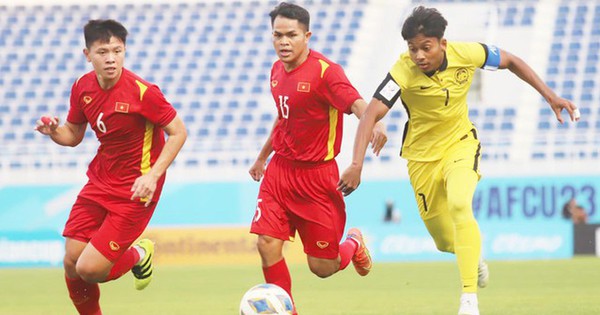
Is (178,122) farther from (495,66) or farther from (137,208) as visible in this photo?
(495,66)

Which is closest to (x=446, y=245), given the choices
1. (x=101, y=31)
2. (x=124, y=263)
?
(x=124, y=263)

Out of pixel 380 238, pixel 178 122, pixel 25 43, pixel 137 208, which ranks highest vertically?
pixel 25 43

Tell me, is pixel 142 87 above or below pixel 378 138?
above

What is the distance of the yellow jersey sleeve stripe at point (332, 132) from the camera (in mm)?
8273

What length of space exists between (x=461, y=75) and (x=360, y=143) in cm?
130

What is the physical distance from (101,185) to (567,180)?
14.1 meters

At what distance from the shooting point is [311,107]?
8164 millimetres

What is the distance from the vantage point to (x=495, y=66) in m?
8.53

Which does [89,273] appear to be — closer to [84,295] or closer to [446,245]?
[84,295]

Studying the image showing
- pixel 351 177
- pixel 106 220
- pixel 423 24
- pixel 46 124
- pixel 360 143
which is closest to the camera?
pixel 351 177

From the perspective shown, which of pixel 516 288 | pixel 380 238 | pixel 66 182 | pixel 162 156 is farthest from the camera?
pixel 66 182

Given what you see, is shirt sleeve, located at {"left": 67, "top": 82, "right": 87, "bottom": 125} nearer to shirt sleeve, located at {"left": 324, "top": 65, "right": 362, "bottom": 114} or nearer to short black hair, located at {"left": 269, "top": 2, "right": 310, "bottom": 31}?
short black hair, located at {"left": 269, "top": 2, "right": 310, "bottom": 31}

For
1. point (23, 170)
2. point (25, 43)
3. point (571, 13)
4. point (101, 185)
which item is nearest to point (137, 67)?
point (25, 43)

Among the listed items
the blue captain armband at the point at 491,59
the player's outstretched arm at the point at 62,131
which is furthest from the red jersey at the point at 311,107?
the player's outstretched arm at the point at 62,131
